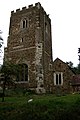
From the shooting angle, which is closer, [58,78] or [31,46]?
[31,46]

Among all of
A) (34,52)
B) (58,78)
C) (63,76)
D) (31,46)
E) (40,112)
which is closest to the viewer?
(40,112)

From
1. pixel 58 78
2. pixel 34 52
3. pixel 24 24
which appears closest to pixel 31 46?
pixel 34 52

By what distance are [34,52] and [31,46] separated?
117 cm

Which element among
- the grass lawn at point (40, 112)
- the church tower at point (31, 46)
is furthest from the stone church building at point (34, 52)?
the grass lawn at point (40, 112)

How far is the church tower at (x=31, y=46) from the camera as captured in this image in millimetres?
33969

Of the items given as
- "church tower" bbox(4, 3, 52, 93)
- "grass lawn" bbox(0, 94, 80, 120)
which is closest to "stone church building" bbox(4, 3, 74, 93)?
"church tower" bbox(4, 3, 52, 93)

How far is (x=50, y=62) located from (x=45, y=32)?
513 cm

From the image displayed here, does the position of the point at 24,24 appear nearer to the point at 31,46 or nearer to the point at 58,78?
the point at 31,46

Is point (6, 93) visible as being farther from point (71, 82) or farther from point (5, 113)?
point (5, 113)

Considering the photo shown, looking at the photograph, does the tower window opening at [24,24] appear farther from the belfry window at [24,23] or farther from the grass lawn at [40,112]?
the grass lawn at [40,112]

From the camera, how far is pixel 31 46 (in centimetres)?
3550

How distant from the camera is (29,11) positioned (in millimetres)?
38125

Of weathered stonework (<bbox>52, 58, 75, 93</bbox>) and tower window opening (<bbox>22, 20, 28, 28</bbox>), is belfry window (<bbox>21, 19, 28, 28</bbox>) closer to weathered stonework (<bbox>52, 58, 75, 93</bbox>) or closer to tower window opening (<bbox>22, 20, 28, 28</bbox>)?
tower window opening (<bbox>22, 20, 28, 28</bbox>)

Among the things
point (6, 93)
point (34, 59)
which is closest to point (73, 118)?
point (6, 93)
